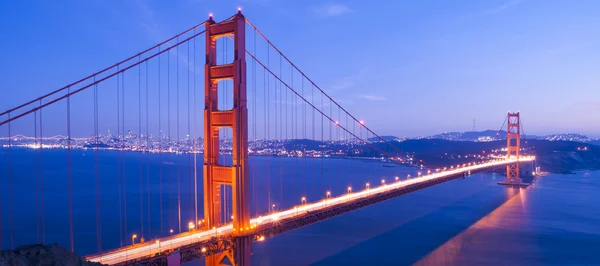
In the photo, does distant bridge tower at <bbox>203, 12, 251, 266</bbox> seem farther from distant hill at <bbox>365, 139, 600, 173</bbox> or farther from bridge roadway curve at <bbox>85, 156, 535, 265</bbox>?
distant hill at <bbox>365, 139, 600, 173</bbox>

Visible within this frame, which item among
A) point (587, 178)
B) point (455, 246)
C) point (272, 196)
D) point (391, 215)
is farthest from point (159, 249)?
point (587, 178)

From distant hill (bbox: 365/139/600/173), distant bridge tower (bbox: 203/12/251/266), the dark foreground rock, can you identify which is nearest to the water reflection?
distant bridge tower (bbox: 203/12/251/266)

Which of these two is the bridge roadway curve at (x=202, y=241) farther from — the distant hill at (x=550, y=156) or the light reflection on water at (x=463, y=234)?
the distant hill at (x=550, y=156)

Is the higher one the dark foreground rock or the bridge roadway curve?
the dark foreground rock

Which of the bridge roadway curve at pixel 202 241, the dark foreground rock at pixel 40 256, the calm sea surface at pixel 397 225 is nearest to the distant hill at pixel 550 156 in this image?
the calm sea surface at pixel 397 225

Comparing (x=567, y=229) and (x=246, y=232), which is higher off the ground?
(x=246, y=232)

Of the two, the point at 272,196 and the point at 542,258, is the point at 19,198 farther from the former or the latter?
the point at 542,258
